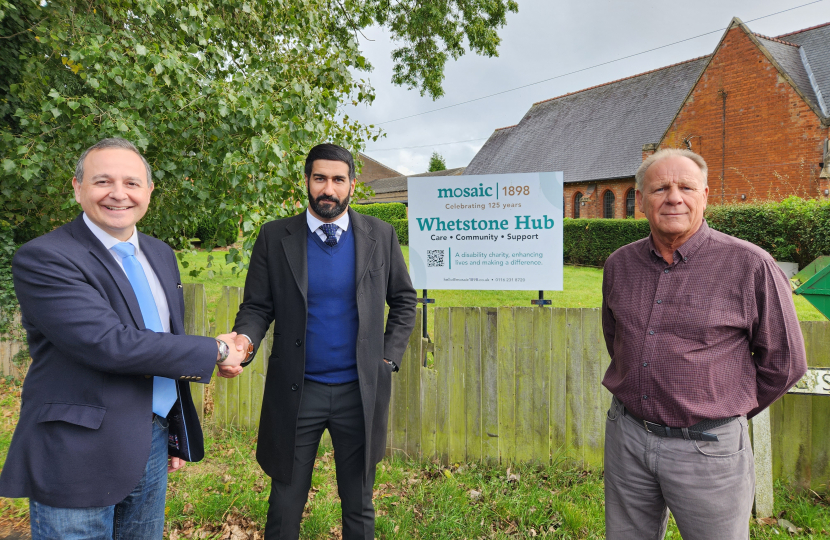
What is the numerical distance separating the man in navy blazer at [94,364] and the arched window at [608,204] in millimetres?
26962

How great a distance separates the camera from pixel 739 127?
19.0 meters

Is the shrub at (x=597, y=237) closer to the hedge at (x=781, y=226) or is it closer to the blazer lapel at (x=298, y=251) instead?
the hedge at (x=781, y=226)

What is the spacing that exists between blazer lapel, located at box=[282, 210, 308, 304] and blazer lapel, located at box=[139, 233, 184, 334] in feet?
1.84

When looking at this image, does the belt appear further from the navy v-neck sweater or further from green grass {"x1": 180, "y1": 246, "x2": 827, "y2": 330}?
green grass {"x1": 180, "y1": 246, "x2": 827, "y2": 330}

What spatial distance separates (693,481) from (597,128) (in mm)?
31557

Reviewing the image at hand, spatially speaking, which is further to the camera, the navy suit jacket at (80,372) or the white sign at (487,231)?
the white sign at (487,231)

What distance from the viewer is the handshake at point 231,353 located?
6.65ft

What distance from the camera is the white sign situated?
13.4 ft

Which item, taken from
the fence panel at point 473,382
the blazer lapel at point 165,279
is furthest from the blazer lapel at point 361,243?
the fence panel at point 473,382

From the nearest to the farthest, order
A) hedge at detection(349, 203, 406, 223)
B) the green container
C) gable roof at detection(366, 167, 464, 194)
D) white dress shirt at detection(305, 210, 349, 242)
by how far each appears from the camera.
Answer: white dress shirt at detection(305, 210, 349, 242)
the green container
hedge at detection(349, 203, 406, 223)
gable roof at detection(366, 167, 464, 194)

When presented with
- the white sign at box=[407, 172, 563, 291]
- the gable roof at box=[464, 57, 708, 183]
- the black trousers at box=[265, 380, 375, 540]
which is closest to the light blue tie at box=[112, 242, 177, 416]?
the black trousers at box=[265, 380, 375, 540]

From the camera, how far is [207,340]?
1.89m

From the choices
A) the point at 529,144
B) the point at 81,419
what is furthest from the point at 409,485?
the point at 529,144

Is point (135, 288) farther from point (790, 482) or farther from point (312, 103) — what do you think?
point (790, 482)
